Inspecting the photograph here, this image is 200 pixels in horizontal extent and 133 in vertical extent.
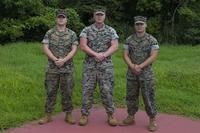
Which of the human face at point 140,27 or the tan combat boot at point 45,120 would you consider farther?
the tan combat boot at point 45,120

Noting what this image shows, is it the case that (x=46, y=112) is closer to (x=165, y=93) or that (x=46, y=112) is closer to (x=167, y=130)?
(x=167, y=130)

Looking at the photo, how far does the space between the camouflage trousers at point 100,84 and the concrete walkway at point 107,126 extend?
0.97 ft

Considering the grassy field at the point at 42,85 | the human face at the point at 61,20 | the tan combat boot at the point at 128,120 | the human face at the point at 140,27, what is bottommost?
the tan combat boot at the point at 128,120

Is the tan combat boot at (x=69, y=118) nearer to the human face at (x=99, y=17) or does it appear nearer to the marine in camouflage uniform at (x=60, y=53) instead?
the marine in camouflage uniform at (x=60, y=53)

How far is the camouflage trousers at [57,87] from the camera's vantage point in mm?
8495

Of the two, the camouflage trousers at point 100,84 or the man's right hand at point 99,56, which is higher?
the man's right hand at point 99,56

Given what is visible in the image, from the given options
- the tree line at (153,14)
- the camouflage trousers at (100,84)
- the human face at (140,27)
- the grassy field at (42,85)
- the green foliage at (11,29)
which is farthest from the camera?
the tree line at (153,14)

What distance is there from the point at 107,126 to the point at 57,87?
1001mm

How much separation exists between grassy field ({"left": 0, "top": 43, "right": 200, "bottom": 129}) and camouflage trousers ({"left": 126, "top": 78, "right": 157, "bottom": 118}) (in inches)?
46.8

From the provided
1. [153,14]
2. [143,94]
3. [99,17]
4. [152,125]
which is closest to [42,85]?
[99,17]

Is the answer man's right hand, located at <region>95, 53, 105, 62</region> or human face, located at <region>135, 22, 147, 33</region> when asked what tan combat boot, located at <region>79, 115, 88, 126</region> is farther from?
human face, located at <region>135, 22, 147, 33</region>

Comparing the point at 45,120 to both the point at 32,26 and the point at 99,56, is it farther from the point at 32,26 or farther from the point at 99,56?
the point at 32,26

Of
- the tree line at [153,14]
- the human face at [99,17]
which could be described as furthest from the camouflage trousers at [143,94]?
the tree line at [153,14]

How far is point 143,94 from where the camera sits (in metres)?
8.40
